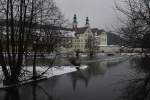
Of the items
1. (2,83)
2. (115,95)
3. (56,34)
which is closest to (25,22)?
(56,34)

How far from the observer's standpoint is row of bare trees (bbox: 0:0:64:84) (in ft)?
78.4

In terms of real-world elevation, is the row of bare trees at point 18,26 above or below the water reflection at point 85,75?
above

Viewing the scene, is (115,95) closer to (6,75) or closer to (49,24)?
(6,75)

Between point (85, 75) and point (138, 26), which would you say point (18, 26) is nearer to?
point (85, 75)

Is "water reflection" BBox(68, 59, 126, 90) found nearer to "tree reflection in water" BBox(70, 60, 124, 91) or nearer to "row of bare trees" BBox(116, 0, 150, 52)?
"tree reflection in water" BBox(70, 60, 124, 91)

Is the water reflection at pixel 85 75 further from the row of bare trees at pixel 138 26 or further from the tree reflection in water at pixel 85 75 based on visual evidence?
the row of bare trees at pixel 138 26

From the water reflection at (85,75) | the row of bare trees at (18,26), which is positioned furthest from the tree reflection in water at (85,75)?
Answer: the row of bare trees at (18,26)

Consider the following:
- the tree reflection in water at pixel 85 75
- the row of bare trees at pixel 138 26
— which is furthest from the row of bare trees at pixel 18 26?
the row of bare trees at pixel 138 26

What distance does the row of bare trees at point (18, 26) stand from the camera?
23906mm

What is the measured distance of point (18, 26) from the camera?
25.6 m

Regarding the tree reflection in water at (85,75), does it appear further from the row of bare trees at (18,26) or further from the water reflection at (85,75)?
the row of bare trees at (18,26)

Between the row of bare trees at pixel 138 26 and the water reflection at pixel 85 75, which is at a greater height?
the row of bare trees at pixel 138 26

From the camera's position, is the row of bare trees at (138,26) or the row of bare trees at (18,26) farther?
the row of bare trees at (18,26)

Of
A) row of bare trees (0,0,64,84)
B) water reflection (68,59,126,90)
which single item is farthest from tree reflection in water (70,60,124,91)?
row of bare trees (0,0,64,84)
